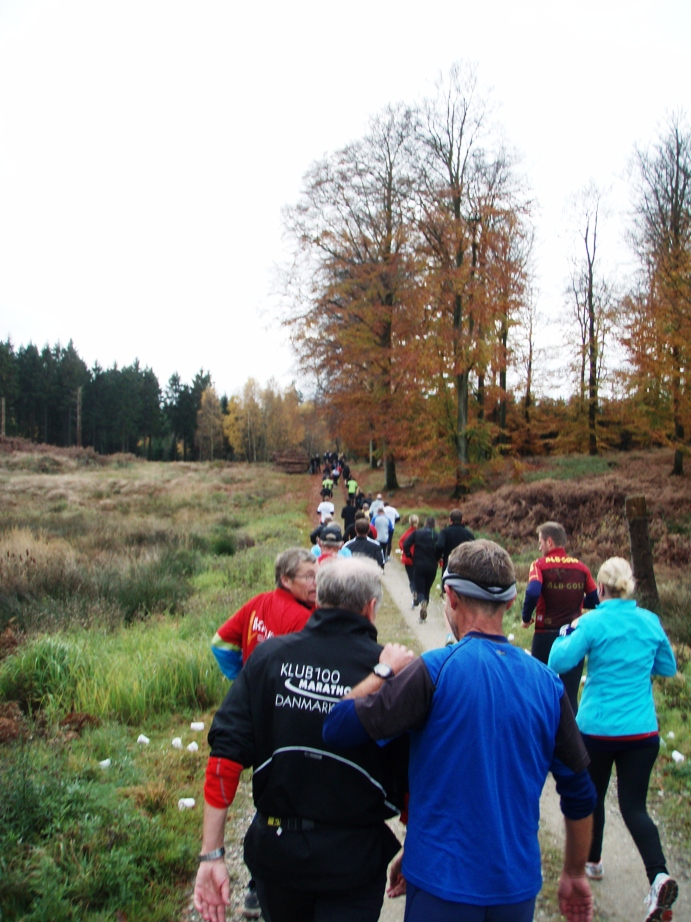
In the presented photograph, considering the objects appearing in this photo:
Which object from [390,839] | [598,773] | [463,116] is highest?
[463,116]

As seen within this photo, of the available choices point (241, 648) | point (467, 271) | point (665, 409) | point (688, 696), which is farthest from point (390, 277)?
point (241, 648)

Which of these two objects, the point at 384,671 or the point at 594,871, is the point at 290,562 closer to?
the point at 384,671

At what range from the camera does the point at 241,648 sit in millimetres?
3723

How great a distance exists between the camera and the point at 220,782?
2443 millimetres

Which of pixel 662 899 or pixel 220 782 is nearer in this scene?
pixel 220 782

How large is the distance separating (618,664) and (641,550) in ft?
18.0

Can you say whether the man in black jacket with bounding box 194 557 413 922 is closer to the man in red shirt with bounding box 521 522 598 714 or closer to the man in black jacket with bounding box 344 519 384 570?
the man in red shirt with bounding box 521 522 598 714

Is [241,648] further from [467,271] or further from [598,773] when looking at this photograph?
[467,271]

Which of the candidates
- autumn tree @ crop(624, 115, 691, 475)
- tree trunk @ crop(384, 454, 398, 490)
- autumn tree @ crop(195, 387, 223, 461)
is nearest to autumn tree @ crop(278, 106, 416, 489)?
tree trunk @ crop(384, 454, 398, 490)

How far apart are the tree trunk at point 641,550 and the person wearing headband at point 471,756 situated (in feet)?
22.4

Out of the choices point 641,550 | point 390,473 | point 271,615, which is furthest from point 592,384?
point 271,615

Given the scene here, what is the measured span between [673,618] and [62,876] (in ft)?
27.8

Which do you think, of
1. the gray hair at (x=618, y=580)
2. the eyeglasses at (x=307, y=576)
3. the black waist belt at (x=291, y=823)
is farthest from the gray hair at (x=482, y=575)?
the gray hair at (x=618, y=580)

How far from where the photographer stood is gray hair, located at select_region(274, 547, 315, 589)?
3.85 m
